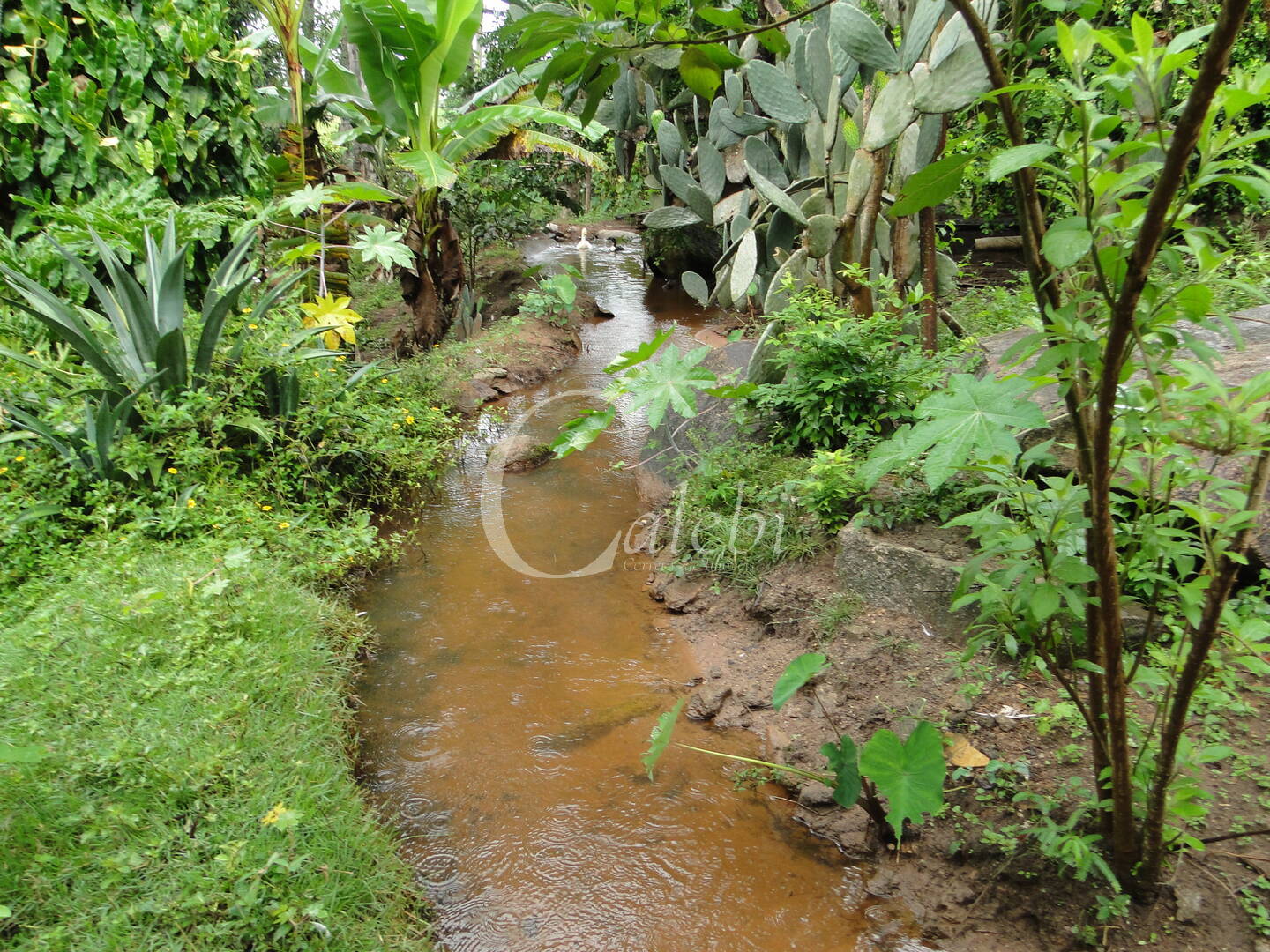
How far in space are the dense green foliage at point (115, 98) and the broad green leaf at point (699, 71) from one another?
4.29 m

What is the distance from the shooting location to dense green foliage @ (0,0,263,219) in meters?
4.08

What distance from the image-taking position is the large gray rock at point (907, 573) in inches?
110

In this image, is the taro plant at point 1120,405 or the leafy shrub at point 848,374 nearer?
the taro plant at point 1120,405

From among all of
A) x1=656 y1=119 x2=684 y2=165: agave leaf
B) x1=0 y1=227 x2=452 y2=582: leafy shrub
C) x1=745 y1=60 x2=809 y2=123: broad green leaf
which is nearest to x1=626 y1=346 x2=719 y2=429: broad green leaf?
x1=0 y1=227 x2=452 y2=582: leafy shrub

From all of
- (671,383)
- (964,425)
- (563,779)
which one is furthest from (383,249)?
(964,425)

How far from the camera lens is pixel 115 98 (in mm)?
4406

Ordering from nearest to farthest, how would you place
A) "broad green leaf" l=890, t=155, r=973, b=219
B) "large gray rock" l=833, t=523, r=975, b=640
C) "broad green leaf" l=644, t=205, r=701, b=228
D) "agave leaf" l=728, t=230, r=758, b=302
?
"broad green leaf" l=890, t=155, r=973, b=219
"large gray rock" l=833, t=523, r=975, b=640
"agave leaf" l=728, t=230, r=758, b=302
"broad green leaf" l=644, t=205, r=701, b=228

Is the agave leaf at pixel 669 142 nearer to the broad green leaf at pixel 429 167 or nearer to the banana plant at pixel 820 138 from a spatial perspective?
the banana plant at pixel 820 138

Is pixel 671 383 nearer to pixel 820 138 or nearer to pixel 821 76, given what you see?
pixel 820 138

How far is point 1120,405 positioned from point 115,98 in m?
5.22

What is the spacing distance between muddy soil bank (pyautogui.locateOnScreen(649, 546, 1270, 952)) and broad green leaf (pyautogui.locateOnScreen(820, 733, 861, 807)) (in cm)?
27

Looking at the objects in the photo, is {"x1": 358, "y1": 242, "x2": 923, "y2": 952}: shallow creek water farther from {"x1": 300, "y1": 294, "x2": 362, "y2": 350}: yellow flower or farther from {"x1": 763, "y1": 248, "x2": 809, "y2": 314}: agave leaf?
{"x1": 763, "y1": 248, "x2": 809, "y2": 314}: agave leaf

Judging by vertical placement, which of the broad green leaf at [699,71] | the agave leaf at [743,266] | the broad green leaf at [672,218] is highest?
the broad green leaf at [672,218]

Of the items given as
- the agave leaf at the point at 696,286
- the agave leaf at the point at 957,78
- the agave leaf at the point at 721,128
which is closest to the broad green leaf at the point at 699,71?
the agave leaf at the point at 957,78
